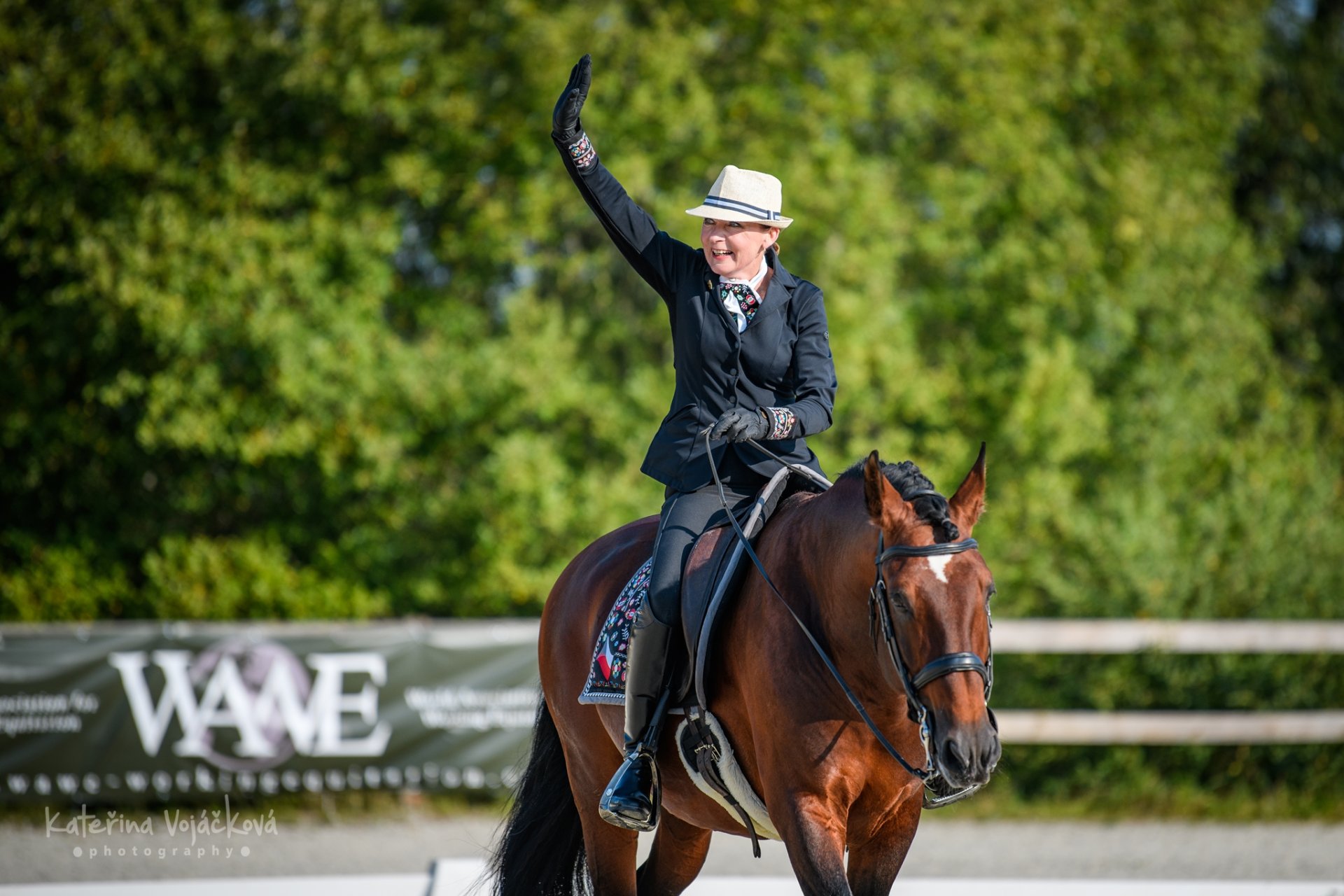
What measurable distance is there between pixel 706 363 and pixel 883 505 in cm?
95

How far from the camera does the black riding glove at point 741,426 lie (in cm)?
348

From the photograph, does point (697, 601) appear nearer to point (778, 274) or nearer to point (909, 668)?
point (909, 668)

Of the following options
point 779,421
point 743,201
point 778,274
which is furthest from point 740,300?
point 779,421

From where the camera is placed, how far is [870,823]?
3.44 m

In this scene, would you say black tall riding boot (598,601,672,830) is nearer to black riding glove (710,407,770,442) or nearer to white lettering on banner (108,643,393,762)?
black riding glove (710,407,770,442)

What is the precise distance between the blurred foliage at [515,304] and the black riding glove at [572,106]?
22.9 ft

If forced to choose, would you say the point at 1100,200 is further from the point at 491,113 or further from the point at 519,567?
the point at 519,567

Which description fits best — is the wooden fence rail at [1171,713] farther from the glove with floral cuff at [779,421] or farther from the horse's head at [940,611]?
the horse's head at [940,611]

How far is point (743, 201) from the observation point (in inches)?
147

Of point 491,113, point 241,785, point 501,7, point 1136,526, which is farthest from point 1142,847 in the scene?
point 501,7

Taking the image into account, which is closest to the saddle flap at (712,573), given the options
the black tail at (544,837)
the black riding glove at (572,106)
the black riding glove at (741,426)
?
the black riding glove at (741,426)

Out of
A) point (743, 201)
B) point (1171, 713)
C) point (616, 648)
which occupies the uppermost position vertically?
point (743, 201)

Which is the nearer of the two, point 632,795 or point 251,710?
point 632,795

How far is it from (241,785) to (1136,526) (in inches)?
297
